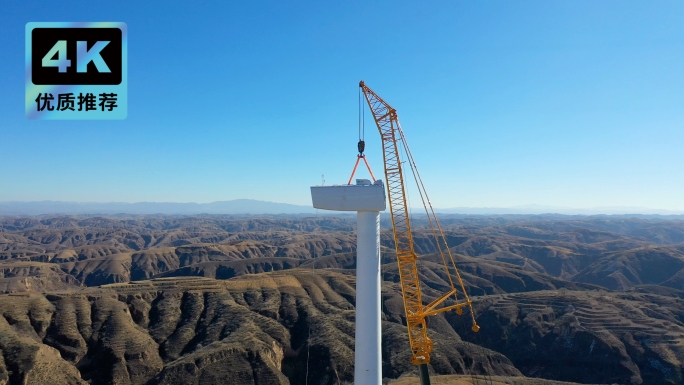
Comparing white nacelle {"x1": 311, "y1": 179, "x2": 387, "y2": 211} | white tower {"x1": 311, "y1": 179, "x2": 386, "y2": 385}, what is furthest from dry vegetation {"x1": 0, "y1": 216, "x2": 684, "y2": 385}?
white nacelle {"x1": 311, "y1": 179, "x2": 387, "y2": 211}

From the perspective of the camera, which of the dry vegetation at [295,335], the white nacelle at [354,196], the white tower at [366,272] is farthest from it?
the dry vegetation at [295,335]

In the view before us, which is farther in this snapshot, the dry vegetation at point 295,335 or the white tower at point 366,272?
the dry vegetation at point 295,335

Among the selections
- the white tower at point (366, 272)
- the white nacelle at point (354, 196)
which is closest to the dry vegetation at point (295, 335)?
the white tower at point (366, 272)

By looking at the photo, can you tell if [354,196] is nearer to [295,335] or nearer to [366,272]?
Result: [366,272]

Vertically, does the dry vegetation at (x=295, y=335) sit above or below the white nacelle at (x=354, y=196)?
below

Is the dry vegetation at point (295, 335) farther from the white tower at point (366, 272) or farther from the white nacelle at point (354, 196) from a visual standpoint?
the white nacelle at point (354, 196)

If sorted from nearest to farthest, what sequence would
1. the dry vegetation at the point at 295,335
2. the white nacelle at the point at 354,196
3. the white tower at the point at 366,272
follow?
the white tower at the point at 366,272
the white nacelle at the point at 354,196
the dry vegetation at the point at 295,335

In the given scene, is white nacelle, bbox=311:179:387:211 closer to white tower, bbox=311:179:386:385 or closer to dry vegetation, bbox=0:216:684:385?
white tower, bbox=311:179:386:385

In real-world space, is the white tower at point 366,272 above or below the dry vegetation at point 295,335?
above

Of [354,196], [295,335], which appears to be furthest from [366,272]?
[295,335]
